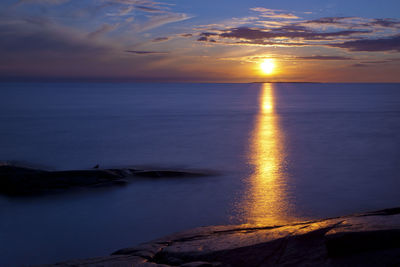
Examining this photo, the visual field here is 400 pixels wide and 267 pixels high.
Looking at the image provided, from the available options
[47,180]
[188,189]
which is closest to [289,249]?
[188,189]

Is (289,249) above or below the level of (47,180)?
above

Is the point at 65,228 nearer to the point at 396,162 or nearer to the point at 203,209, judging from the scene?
the point at 203,209

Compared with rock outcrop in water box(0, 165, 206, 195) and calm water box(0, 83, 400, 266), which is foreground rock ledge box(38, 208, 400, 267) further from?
→ rock outcrop in water box(0, 165, 206, 195)

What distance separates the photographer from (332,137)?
26891 mm

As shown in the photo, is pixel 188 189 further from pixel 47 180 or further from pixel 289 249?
pixel 289 249

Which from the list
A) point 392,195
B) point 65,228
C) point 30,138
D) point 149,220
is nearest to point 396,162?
point 392,195

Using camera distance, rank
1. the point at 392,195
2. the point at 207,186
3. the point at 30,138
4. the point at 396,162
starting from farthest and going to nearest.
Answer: the point at 30,138 → the point at 396,162 → the point at 207,186 → the point at 392,195

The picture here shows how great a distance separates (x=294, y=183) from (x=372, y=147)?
426 inches

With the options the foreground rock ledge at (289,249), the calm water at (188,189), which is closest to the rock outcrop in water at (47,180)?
the calm water at (188,189)

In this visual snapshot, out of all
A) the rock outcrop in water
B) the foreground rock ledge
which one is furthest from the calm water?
the foreground rock ledge

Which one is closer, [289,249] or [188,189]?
[289,249]

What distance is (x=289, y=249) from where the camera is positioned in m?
5.84

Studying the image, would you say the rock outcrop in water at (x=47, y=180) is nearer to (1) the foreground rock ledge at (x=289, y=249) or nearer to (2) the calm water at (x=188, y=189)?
(2) the calm water at (x=188, y=189)

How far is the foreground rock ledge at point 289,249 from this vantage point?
17.4ft
